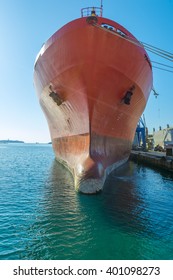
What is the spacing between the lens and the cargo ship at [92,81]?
746 centimetres

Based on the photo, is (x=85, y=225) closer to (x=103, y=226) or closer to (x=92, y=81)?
(x=103, y=226)

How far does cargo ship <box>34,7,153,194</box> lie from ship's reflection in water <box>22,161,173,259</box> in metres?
0.95

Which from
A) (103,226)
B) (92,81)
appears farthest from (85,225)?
(92,81)

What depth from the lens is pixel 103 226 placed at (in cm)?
459

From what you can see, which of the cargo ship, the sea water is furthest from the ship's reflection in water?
the cargo ship

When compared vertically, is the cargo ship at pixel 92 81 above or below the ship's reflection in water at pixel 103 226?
above

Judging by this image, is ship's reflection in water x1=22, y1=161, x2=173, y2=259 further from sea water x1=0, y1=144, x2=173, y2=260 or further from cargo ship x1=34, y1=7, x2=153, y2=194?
cargo ship x1=34, y1=7, x2=153, y2=194

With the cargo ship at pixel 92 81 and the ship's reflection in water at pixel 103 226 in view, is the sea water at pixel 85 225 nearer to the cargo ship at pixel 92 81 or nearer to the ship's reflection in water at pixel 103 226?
the ship's reflection in water at pixel 103 226

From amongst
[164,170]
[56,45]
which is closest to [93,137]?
[56,45]

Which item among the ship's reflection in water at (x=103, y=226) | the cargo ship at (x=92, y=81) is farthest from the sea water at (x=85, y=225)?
the cargo ship at (x=92, y=81)

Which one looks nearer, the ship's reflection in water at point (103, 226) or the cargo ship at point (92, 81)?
the ship's reflection in water at point (103, 226)

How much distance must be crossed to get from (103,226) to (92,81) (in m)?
5.43

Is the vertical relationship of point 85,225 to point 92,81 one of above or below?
below

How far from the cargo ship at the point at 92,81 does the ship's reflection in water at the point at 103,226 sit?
954mm
